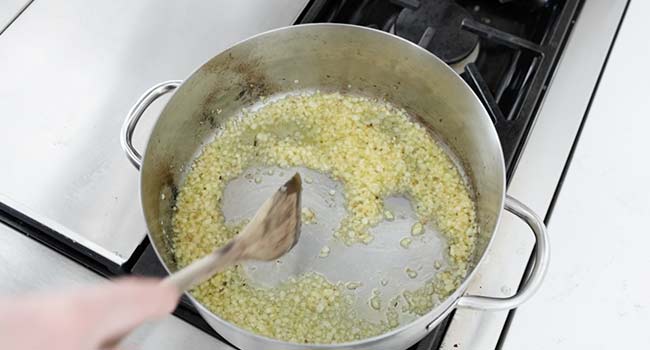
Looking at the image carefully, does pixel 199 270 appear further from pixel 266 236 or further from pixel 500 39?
pixel 500 39

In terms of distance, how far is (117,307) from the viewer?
401mm

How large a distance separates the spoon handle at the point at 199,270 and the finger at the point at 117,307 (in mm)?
40

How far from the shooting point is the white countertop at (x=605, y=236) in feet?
2.43

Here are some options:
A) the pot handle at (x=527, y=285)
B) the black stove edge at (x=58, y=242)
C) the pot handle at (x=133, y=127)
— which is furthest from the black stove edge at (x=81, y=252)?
the pot handle at (x=527, y=285)

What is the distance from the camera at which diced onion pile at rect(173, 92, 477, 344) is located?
0.73 m

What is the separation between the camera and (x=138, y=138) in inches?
33.2

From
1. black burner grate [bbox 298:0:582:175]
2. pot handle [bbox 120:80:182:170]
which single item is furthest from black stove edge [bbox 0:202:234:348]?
black burner grate [bbox 298:0:582:175]

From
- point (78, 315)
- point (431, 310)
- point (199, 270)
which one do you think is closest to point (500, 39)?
point (431, 310)

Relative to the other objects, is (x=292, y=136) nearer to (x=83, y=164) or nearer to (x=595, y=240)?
(x=83, y=164)

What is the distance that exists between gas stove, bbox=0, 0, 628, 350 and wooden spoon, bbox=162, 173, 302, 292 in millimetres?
132

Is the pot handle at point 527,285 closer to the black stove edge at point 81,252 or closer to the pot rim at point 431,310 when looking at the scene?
the pot rim at point 431,310

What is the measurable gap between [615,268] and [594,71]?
30cm

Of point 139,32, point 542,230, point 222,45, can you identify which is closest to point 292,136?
point 222,45

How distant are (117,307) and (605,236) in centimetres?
63
